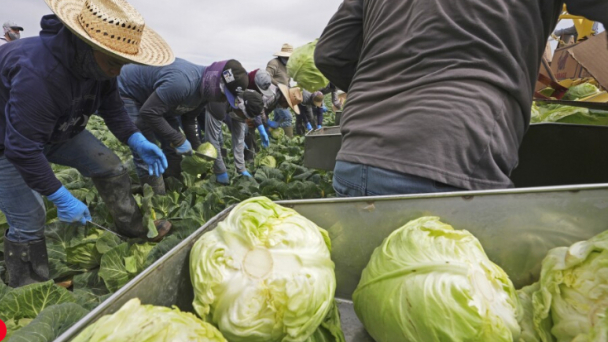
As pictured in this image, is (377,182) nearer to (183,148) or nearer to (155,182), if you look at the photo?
(183,148)

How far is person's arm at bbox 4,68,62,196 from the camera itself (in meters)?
2.25

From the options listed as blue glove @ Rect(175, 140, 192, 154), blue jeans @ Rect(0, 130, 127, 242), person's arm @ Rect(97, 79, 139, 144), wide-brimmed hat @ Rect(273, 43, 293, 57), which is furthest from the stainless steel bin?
wide-brimmed hat @ Rect(273, 43, 293, 57)

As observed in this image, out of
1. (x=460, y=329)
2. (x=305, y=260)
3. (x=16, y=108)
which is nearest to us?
(x=460, y=329)

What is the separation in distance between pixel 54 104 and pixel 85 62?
372mm

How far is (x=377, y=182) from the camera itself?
154cm

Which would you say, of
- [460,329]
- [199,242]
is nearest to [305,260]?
[199,242]

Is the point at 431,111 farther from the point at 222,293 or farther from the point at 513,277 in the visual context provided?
the point at 222,293

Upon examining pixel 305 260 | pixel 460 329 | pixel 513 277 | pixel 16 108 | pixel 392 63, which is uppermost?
pixel 392 63

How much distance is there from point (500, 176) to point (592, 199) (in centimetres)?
34

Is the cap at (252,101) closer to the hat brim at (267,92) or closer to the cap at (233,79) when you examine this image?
Answer: the cap at (233,79)

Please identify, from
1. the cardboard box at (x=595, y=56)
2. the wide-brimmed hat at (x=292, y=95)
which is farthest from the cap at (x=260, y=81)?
the cardboard box at (x=595, y=56)

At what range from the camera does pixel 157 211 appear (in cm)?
408

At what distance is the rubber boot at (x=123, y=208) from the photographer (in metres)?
3.31

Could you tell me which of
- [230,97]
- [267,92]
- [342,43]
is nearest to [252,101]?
[230,97]
